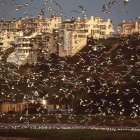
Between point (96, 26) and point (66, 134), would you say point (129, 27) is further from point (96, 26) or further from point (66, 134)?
point (66, 134)

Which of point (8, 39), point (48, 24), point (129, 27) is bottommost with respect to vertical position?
point (8, 39)

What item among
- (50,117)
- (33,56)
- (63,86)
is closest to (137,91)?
(50,117)

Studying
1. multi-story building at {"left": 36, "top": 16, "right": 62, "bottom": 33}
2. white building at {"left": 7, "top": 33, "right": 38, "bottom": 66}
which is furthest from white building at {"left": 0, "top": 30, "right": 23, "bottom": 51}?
white building at {"left": 7, "top": 33, "right": 38, "bottom": 66}

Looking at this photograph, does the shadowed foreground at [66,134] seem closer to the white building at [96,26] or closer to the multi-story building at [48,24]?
the white building at [96,26]

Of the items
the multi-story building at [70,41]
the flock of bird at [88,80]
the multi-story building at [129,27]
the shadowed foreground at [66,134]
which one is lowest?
the shadowed foreground at [66,134]

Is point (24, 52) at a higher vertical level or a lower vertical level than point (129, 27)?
lower

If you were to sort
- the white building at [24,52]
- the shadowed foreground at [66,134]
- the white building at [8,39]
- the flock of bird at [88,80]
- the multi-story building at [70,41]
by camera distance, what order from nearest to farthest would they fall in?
the shadowed foreground at [66,134] < the flock of bird at [88,80] < the white building at [24,52] < the multi-story building at [70,41] < the white building at [8,39]

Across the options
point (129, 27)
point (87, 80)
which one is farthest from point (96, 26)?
point (87, 80)

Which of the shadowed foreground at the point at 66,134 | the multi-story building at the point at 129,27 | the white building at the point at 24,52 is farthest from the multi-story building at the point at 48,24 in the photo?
the shadowed foreground at the point at 66,134

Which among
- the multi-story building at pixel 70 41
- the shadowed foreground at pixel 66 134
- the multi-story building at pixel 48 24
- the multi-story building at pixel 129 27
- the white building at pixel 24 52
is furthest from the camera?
the multi-story building at pixel 48 24
